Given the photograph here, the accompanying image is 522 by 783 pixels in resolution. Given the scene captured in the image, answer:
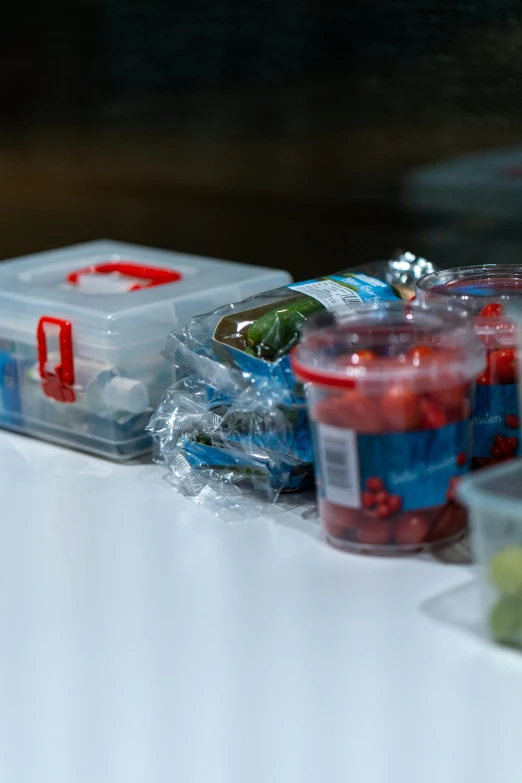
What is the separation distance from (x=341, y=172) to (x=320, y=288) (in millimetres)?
683

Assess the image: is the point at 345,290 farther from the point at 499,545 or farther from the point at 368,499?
the point at 499,545

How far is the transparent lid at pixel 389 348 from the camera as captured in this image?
0.76 meters

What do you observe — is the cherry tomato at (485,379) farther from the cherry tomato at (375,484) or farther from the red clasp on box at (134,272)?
the red clasp on box at (134,272)


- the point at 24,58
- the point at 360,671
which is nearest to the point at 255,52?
the point at 24,58

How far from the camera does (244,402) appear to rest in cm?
90

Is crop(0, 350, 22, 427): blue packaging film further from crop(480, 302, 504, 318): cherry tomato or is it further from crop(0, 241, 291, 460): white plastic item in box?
crop(480, 302, 504, 318): cherry tomato

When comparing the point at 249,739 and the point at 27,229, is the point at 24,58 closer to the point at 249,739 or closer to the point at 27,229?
the point at 27,229

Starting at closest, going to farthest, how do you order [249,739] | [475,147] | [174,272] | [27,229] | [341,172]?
[249,739], [174,272], [475,147], [341,172], [27,229]

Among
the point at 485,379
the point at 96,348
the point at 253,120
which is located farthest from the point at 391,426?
the point at 253,120

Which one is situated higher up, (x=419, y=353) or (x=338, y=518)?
(x=419, y=353)

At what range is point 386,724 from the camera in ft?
2.03

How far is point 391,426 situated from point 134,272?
56 centimetres

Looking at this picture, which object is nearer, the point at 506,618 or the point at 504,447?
the point at 506,618

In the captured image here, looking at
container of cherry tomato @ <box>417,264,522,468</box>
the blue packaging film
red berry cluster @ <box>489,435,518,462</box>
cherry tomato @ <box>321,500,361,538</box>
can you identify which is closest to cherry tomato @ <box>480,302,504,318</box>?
container of cherry tomato @ <box>417,264,522,468</box>
